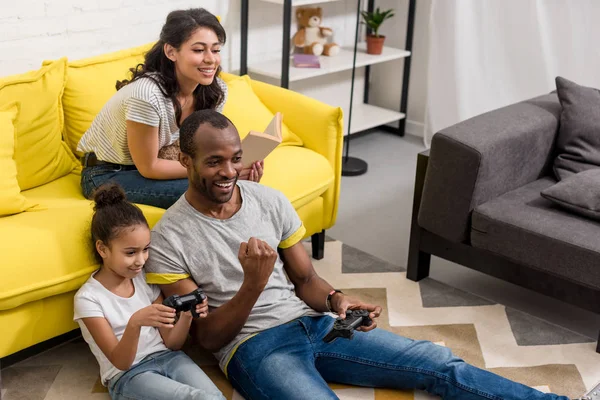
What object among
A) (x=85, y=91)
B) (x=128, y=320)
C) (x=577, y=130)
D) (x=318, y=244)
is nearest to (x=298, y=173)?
(x=318, y=244)

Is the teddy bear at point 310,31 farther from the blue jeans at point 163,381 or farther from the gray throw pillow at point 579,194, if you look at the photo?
the blue jeans at point 163,381

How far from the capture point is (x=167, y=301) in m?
1.90

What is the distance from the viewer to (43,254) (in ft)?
6.57

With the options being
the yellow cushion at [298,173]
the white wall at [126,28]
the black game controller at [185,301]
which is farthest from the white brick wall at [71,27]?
the black game controller at [185,301]

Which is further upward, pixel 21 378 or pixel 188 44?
pixel 188 44

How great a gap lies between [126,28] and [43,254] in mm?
1253

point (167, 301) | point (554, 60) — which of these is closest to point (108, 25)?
point (167, 301)

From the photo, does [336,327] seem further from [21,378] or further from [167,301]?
[21,378]

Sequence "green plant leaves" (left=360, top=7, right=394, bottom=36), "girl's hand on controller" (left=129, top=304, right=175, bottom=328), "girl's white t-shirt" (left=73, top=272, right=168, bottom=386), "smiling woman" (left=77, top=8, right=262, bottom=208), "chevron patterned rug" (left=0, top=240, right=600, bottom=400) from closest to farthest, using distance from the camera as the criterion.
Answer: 1. "girl's hand on controller" (left=129, top=304, right=175, bottom=328)
2. "girl's white t-shirt" (left=73, top=272, right=168, bottom=386)
3. "chevron patterned rug" (left=0, top=240, right=600, bottom=400)
4. "smiling woman" (left=77, top=8, right=262, bottom=208)
5. "green plant leaves" (left=360, top=7, right=394, bottom=36)

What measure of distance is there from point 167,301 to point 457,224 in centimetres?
103

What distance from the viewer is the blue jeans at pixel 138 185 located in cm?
229

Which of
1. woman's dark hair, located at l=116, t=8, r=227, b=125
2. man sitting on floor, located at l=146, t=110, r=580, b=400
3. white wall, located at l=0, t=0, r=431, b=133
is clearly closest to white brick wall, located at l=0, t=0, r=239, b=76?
white wall, located at l=0, t=0, r=431, b=133

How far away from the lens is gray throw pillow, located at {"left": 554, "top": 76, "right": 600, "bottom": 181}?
266cm

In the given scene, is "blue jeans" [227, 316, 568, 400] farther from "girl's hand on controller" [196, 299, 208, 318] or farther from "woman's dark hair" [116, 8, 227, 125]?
"woman's dark hair" [116, 8, 227, 125]
